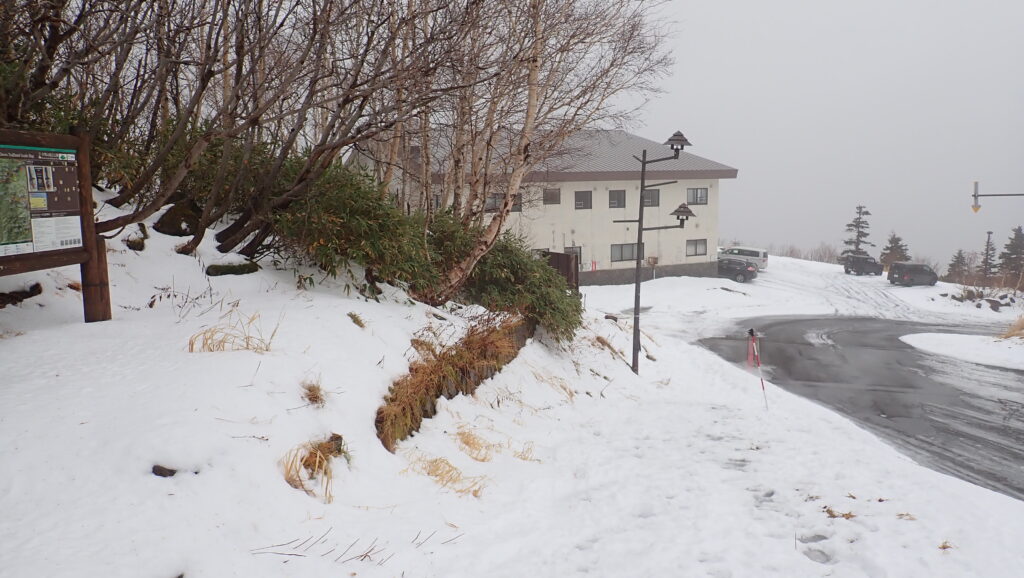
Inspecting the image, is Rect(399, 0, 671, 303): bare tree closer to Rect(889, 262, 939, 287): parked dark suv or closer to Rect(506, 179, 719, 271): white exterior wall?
Rect(506, 179, 719, 271): white exterior wall

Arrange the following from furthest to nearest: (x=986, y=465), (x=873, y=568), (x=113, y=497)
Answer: (x=986, y=465)
(x=873, y=568)
(x=113, y=497)

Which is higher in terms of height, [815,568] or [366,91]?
[366,91]

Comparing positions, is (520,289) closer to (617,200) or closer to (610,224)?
(610,224)

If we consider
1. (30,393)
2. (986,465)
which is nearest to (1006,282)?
(986,465)

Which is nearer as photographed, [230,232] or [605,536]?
[605,536]

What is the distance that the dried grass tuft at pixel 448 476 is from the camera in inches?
202

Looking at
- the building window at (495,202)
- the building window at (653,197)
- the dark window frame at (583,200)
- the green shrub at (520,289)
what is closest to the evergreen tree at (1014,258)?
the building window at (653,197)

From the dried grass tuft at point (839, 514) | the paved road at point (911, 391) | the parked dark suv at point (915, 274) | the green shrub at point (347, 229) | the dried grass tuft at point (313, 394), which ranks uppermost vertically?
the green shrub at point (347, 229)

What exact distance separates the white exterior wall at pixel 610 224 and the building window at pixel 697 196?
222mm

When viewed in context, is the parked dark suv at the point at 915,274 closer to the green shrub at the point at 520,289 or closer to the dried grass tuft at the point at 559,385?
the green shrub at the point at 520,289

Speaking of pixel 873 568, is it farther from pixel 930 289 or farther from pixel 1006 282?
pixel 1006 282

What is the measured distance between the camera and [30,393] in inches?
159

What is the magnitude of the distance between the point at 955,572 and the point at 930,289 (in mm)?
34802

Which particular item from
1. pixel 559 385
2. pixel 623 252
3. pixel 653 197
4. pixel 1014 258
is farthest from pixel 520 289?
pixel 1014 258
